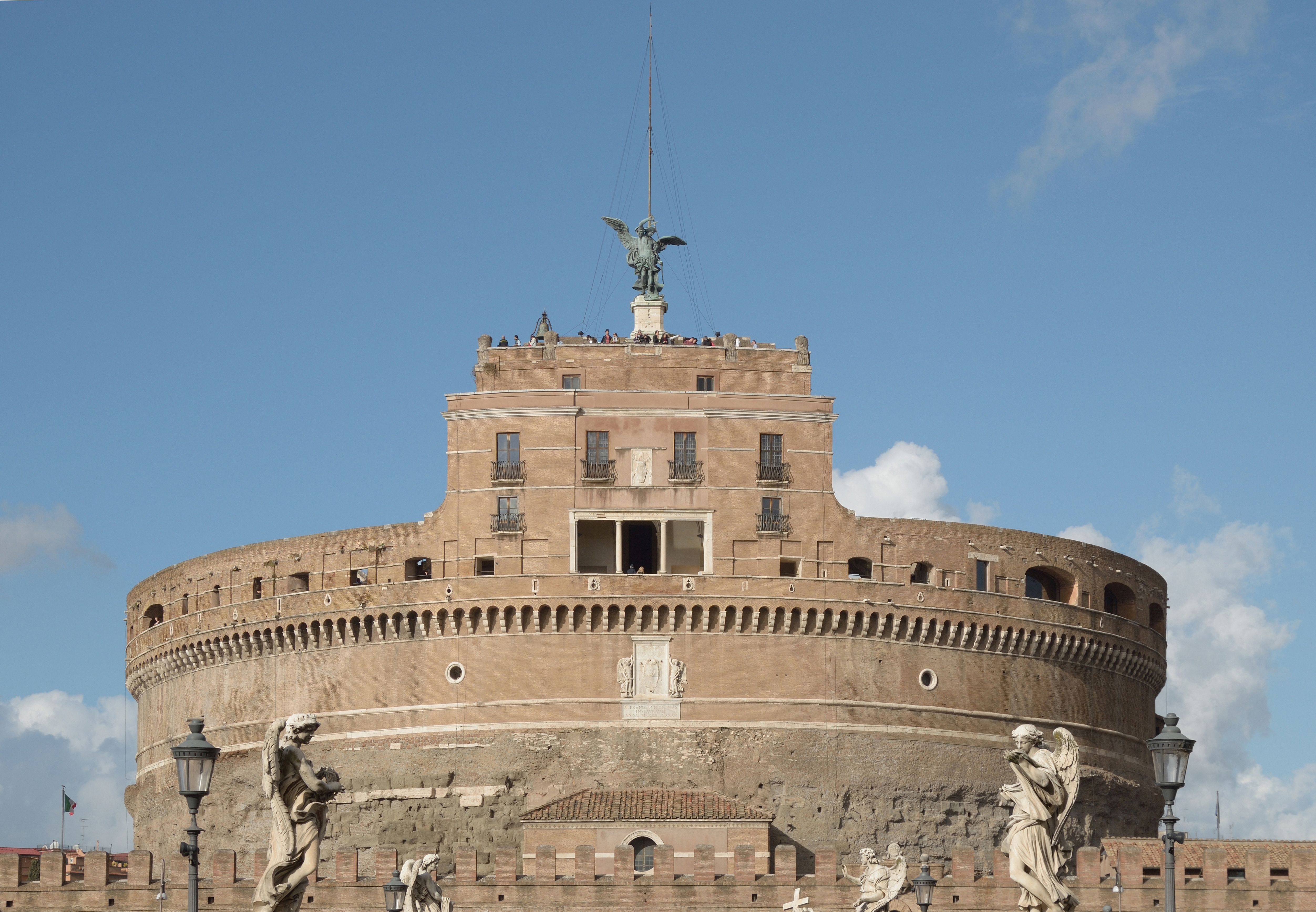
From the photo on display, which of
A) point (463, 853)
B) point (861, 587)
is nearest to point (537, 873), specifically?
point (463, 853)

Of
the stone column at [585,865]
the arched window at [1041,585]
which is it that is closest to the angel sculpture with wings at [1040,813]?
the stone column at [585,865]

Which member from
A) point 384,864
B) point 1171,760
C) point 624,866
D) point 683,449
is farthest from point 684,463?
point 1171,760

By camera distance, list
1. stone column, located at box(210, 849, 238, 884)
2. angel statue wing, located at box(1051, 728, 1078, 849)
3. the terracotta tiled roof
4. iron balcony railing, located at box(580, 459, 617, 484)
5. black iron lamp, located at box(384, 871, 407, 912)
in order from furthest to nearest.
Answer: iron balcony railing, located at box(580, 459, 617, 484) < the terracotta tiled roof < stone column, located at box(210, 849, 238, 884) < black iron lamp, located at box(384, 871, 407, 912) < angel statue wing, located at box(1051, 728, 1078, 849)

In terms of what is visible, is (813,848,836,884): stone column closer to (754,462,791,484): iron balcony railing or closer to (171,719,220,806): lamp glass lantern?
(754,462,791,484): iron balcony railing

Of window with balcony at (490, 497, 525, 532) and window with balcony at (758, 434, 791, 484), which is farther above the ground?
window with balcony at (758, 434, 791, 484)

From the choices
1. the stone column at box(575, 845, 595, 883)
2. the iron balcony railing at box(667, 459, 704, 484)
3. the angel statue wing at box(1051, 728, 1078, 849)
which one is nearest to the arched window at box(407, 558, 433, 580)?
the iron balcony railing at box(667, 459, 704, 484)

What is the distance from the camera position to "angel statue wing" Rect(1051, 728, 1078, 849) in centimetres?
1856

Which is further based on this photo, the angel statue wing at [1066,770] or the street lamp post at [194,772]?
the street lamp post at [194,772]

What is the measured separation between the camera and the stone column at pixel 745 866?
201ft

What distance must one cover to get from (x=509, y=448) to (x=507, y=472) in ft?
2.54

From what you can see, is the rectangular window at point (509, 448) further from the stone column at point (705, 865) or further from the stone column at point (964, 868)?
the stone column at point (964, 868)

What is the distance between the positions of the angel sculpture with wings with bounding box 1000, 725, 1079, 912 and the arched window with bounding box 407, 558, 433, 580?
5090 cm

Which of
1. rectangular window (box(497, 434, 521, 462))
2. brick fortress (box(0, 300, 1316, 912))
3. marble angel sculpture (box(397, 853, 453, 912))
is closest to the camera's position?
marble angel sculpture (box(397, 853, 453, 912))

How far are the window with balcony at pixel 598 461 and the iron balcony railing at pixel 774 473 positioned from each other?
4263 millimetres
